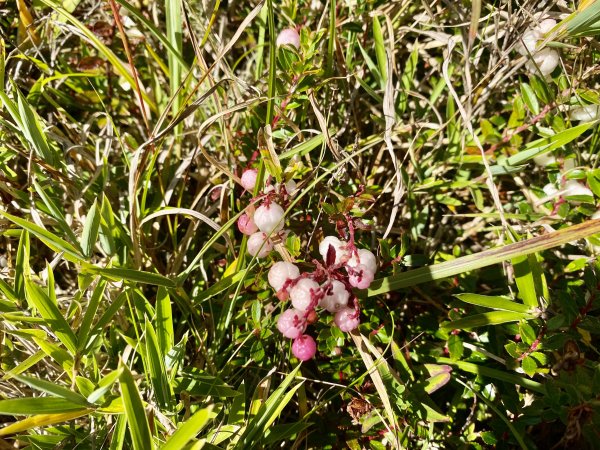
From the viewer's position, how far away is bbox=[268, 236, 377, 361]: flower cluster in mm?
1003

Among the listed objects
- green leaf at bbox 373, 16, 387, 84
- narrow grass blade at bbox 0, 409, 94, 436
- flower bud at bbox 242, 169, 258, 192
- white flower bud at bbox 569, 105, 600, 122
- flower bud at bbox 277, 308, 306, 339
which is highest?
green leaf at bbox 373, 16, 387, 84

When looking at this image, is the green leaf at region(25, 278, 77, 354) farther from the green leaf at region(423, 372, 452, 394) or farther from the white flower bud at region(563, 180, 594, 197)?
the white flower bud at region(563, 180, 594, 197)

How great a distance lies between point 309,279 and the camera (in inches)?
39.9

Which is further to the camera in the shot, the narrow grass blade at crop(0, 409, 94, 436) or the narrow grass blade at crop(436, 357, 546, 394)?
the narrow grass blade at crop(436, 357, 546, 394)

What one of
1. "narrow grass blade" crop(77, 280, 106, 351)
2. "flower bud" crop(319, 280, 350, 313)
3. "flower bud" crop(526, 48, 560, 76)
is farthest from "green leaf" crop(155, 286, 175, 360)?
"flower bud" crop(526, 48, 560, 76)

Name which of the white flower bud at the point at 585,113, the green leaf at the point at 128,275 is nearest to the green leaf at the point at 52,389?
the green leaf at the point at 128,275

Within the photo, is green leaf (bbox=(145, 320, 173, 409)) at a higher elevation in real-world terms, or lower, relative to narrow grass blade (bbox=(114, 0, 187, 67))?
lower

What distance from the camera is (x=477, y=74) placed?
1.59 metres

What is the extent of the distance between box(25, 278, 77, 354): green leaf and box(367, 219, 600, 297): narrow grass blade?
621 mm

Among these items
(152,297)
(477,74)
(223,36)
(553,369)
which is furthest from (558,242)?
(223,36)

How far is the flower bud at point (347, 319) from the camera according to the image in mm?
1068

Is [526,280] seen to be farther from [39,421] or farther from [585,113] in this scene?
[39,421]

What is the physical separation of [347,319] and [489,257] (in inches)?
12.2

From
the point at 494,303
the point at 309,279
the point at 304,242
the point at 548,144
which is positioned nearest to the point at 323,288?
the point at 309,279
